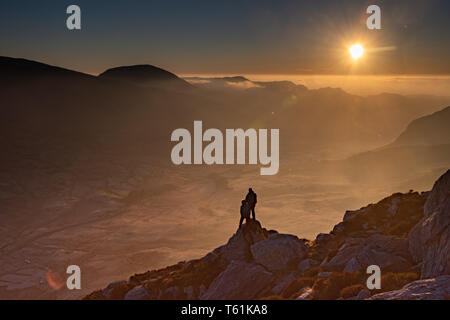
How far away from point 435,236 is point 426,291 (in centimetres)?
785

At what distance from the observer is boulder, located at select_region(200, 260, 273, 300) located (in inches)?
905

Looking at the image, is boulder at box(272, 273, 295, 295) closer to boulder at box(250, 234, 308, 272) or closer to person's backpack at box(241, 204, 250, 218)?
boulder at box(250, 234, 308, 272)

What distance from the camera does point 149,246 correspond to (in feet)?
537

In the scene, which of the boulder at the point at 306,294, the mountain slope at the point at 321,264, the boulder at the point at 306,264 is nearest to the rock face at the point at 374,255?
the mountain slope at the point at 321,264

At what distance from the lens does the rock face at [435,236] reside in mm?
16719

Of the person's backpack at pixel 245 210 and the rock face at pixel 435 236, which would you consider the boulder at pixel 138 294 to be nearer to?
the person's backpack at pixel 245 210

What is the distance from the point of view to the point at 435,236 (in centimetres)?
1903

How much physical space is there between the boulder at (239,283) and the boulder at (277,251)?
835mm

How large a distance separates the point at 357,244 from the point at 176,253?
136385 mm

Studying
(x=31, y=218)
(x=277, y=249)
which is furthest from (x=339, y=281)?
(x=31, y=218)

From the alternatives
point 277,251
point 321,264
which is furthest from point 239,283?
point 321,264
